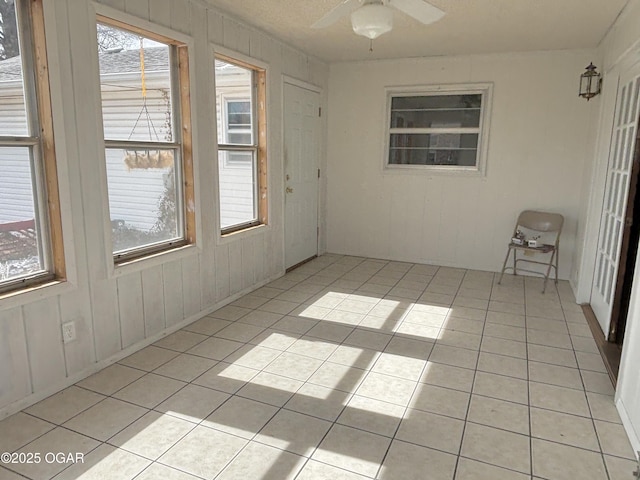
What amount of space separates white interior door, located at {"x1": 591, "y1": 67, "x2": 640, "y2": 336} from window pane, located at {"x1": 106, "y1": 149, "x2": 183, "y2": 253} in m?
3.15

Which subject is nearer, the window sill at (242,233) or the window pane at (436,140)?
the window sill at (242,233)

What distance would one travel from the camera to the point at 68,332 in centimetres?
244

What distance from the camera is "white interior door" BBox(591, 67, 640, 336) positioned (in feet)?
9.92

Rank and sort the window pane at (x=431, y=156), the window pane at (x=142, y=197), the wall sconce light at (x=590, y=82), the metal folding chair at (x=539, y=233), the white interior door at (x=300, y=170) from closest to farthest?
the window pane at (x=142, y=197)
the wall sconce light at (x=590, y=82)
the metal folding chair at (x=539, y=233)
the white interior door at (x=300, y=170)
the window pane at (x=431, y=156)

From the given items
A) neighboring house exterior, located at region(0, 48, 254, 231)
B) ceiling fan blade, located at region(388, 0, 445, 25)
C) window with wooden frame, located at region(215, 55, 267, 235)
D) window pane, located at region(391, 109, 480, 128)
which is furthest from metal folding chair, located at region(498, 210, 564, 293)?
neighboring house exterior, located at region(0, 48, 254, 231)

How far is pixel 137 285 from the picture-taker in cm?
288

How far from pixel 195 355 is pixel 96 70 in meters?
1.81

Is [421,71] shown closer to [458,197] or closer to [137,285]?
[458,197]

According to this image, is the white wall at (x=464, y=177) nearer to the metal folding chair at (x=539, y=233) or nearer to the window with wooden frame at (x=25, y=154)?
the metal folding chair at (x=539, y=233)

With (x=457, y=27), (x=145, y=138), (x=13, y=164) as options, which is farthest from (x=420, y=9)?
(x=13, y=164)

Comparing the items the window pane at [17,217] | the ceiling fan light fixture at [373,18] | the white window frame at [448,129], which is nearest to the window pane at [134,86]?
the window pane at [17,217]

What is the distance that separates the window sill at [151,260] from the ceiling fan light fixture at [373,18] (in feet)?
6.37

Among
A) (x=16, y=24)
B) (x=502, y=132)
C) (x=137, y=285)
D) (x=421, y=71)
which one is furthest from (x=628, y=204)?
(x=16, y=24)

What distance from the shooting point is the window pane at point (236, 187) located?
376 centimetres
